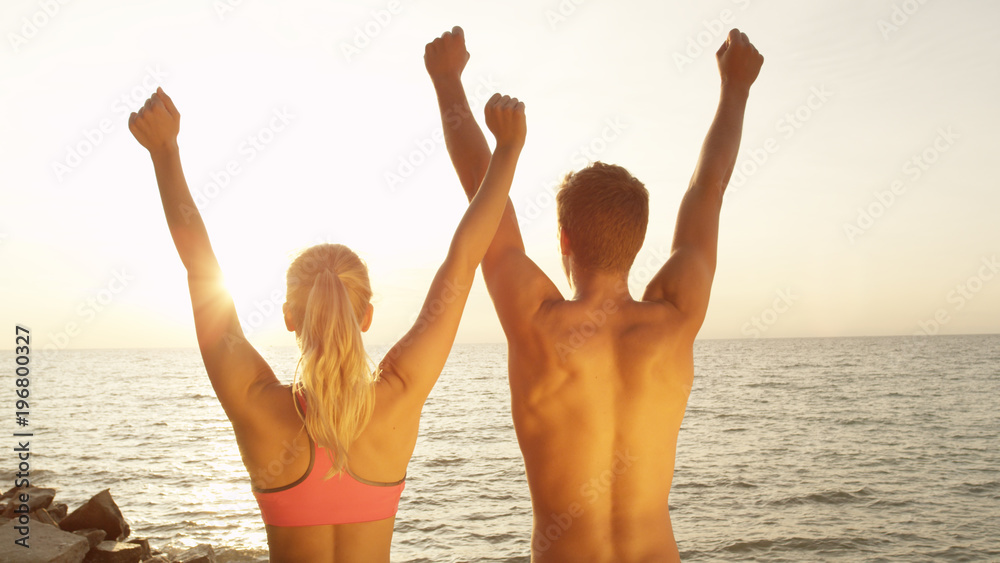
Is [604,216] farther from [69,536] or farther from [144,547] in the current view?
[144,547]

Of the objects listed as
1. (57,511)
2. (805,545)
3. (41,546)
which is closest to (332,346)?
(41,546)

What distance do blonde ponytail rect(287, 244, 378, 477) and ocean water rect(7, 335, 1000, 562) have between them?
10485 mm

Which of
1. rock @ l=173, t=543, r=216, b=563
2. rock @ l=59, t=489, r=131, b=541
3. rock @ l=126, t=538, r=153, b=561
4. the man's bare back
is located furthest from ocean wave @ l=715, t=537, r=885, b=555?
the man's bare back

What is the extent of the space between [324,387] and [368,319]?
0.43m

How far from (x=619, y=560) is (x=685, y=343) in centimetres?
72

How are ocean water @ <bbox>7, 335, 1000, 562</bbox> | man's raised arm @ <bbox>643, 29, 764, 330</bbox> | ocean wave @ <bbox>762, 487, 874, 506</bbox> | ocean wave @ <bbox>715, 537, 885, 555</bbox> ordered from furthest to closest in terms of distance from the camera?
1. ocean wave @ <bbox>762, 487, 874, 506</bbox>
2. ocean water @ <bbox>7, 335, 1000, 562</bbox>
3. ocean wave @ <bbox>715, 537, 885, 555</bbox>
4. man's raised arm @ <bbox>643, 29, 764, 330</bbox>

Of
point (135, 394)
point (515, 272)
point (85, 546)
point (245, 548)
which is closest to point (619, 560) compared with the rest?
point (515, 272)

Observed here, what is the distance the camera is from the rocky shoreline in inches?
322

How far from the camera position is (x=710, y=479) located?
1780 cm

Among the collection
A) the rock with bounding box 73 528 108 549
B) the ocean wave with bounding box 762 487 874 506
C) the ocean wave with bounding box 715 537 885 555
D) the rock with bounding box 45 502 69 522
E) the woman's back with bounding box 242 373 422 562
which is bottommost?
the ocean wave with bounding box 715 537 885 555

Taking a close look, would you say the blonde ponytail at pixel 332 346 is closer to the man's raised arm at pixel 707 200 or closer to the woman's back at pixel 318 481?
the woman's back at pixel 318 481

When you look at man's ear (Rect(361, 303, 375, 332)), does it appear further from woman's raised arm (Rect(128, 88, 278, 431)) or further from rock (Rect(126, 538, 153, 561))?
rock (Rect(126, 538, 153, 561))

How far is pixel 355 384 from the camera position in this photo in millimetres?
2117

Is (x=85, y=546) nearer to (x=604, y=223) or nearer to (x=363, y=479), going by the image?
(x=363, y=479)
